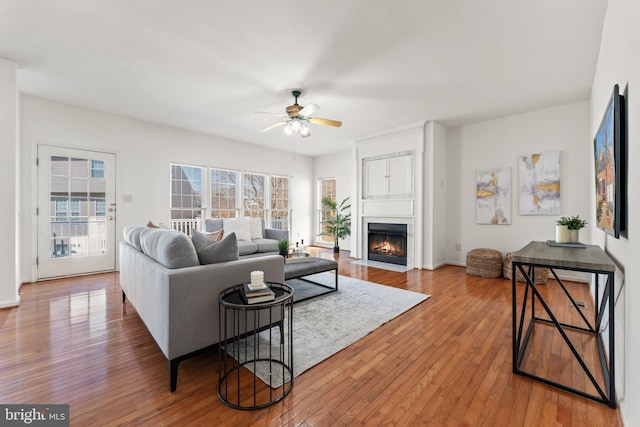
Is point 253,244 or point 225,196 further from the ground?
point 225,196

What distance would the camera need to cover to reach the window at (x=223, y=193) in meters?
5.97

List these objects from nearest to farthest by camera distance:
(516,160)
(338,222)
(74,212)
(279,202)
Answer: (74,212) < (516,160) < (338,222) < (279,202)

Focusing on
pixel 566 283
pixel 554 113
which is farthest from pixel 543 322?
pixel 554 113

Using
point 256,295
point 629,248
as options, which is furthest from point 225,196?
point 629,248

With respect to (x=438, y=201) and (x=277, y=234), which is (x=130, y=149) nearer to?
(x=277, y=234)

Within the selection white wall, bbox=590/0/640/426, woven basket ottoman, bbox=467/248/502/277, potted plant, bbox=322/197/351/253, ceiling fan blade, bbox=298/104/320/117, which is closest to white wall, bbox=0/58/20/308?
ceiling fan blade, bbox=298/104/320/117

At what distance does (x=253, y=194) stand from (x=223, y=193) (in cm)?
79

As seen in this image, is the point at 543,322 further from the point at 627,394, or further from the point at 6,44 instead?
the point at 6,44

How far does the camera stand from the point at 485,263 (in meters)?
4.38

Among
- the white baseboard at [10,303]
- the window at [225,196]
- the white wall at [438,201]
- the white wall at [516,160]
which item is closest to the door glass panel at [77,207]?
the window at [225,196]

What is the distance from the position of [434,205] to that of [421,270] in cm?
120

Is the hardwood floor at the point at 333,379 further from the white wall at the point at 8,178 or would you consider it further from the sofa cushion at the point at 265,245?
the sofa cushion at the point at 265,245

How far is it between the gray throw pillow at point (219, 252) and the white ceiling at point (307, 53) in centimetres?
186

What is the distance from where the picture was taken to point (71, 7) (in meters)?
2.17
